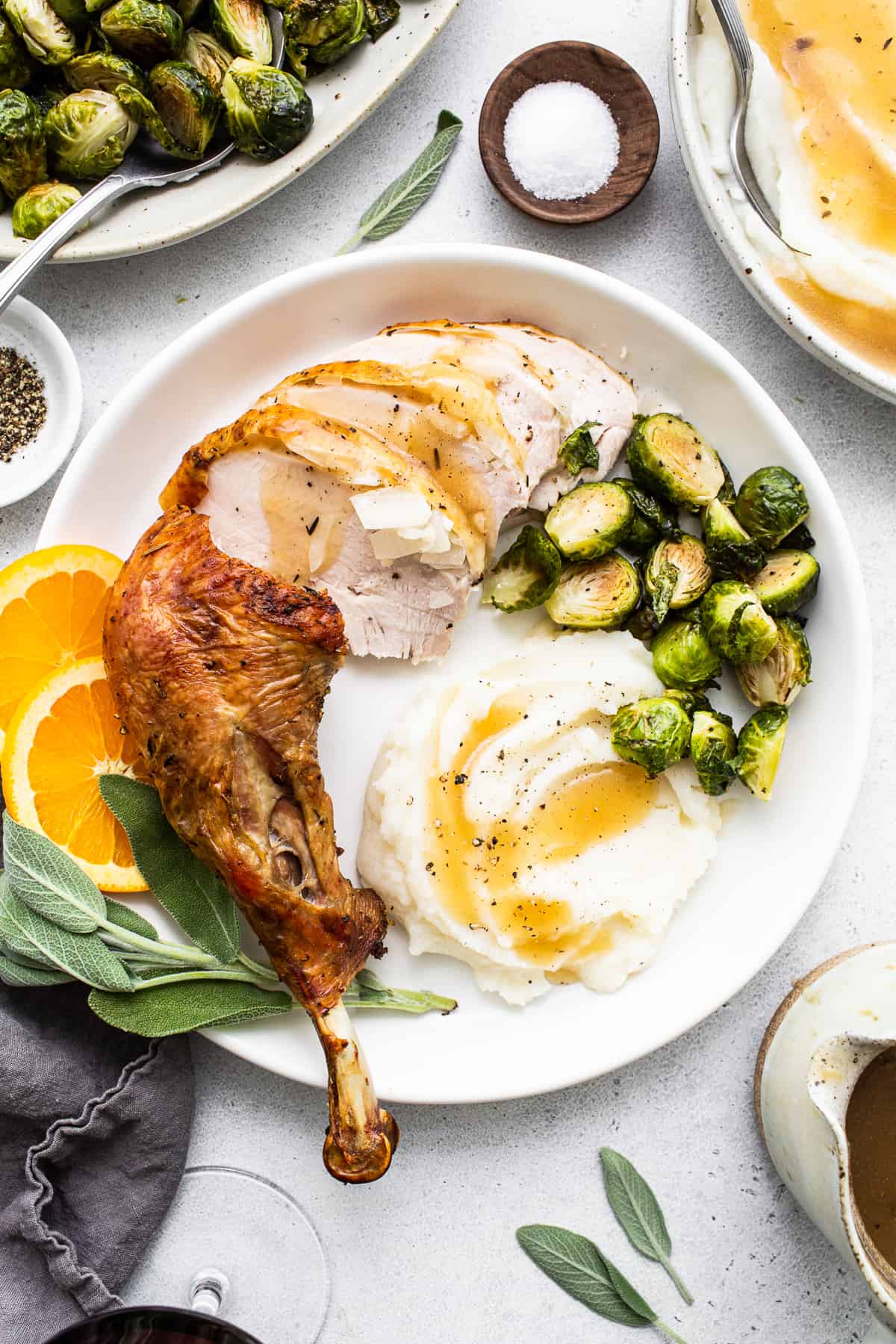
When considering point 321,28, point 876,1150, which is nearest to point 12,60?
point 321,28

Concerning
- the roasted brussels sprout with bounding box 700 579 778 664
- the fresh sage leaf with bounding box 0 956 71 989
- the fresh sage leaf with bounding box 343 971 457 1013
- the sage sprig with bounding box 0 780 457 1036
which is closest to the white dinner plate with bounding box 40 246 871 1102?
the fresh sage leaf with bounding box 343 971 457 1013

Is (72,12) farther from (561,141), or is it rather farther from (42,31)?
(561,141)

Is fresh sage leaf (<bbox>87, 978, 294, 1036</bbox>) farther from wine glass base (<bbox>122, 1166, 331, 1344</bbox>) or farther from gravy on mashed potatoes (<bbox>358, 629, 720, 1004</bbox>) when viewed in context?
wine glass base (<bbox>122, 1166, 331, 1344</bbox>)

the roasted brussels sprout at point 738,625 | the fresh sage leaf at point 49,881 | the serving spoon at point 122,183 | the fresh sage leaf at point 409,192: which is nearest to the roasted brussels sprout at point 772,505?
the roasted brussels sprout at point 738,625

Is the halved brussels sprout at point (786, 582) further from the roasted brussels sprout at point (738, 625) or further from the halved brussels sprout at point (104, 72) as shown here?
the halved brussels sprout at point (104, 72)

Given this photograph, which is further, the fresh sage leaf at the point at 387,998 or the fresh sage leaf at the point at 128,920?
the fresh sage leaf at the point at 387,998

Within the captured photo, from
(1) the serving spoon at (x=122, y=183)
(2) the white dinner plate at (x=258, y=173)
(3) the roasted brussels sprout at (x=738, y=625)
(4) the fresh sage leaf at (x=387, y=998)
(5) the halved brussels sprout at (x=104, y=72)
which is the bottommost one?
(4) the fresh sage leaf at (x=387, y=998)
